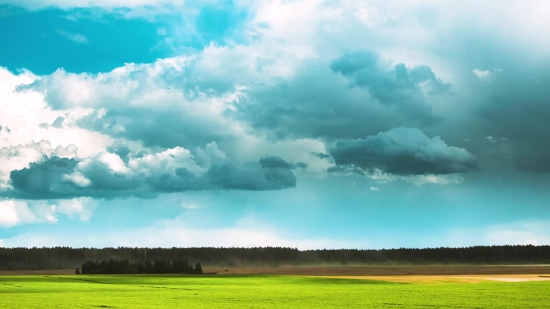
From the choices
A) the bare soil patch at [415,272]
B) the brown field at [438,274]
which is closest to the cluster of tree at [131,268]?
the brown field at [438,274]

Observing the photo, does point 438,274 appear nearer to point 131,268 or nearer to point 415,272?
point 415,272

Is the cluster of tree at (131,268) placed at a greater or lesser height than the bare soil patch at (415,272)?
greater

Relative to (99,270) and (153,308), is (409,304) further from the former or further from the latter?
(99,270)

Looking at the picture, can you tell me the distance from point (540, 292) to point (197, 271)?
10003 centimetres

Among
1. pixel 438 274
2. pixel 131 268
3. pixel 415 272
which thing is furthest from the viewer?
pixel 131 268

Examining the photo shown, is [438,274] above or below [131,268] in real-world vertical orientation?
below

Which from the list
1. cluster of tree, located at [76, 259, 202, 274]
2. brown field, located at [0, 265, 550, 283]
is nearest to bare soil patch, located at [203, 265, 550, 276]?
brown field, located at [0, 265, 550, 283]

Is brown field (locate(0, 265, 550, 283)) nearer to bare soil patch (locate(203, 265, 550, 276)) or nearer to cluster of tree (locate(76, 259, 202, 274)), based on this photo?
bare soil patch (locate(203, 265, 550, 276))

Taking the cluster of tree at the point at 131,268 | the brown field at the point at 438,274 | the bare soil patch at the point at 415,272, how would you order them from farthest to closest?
1. the cluster of tree at the point at 131,268
2. the bare soil patch at the point at 415,272
3. the brown field at the point at 438,274

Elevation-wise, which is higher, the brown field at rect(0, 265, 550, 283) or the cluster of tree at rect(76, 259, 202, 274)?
the cluster of tree at rect(76, 259, 202, 274)

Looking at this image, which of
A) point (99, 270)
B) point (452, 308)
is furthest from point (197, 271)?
point (452, 308)

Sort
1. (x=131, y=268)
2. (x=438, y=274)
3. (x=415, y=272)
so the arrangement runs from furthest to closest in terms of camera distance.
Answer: (x=131, y=268) < (x=415, y=272) < (x=438, y=274)

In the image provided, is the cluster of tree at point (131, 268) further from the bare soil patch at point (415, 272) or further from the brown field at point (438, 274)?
the bare soil patch at point (415, 272)

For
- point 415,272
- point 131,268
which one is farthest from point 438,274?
point 131,268
